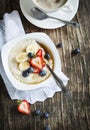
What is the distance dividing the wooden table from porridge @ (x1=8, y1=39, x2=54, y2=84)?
65mm

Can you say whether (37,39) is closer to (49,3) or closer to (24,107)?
(49,3)

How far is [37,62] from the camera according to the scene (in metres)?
1.60

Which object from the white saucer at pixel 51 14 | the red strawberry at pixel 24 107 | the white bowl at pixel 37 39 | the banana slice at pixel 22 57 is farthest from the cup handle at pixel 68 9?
the red strawberry at pixel 24 107

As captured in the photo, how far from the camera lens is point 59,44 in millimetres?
1683

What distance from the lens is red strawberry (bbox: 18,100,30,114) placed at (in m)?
1.58

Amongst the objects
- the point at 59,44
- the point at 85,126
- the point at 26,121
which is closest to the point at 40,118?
the point at 26,121

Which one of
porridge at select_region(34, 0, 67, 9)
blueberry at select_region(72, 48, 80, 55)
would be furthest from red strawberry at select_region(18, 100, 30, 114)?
porridge at select_region(34, 0, 67, 9)

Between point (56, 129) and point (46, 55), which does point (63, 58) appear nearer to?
point (46, 55)

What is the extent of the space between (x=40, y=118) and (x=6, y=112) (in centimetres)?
12

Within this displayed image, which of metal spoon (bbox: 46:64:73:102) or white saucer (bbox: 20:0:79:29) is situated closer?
metal spoon (bbox: 46:64:73:102)

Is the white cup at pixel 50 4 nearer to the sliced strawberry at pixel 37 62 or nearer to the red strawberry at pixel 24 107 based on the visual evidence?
the sliced strawberry at pixel 37 62

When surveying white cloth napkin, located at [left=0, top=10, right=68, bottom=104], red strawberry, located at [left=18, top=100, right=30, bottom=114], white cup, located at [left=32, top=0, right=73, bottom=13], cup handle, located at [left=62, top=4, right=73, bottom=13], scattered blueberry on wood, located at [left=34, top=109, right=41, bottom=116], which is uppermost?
white cup, located at [left=32, top=0, right=73, bottom=13]

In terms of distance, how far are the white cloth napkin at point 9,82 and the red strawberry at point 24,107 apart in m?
0.02

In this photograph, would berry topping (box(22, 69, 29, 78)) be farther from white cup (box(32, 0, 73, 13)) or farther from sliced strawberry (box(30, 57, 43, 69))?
white cup (box(32, 0, 73, 13))
